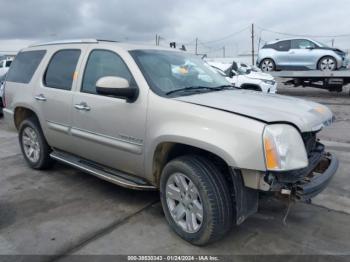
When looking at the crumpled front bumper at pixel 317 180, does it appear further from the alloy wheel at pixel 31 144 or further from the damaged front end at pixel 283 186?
the alloy wheel at pixel 31 144

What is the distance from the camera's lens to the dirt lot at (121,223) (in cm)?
317

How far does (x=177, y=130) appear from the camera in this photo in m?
3.13

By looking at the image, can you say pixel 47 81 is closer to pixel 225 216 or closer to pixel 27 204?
pixel 27 204

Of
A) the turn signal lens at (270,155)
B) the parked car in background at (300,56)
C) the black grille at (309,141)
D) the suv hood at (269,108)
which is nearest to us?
the turn signal lens at (270,155)

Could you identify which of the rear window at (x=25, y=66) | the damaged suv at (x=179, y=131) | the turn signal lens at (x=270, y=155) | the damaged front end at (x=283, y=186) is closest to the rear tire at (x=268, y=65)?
the damaged suv at (x=179, y=131)

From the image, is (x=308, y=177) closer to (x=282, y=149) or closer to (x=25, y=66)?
(x=282, y=149)

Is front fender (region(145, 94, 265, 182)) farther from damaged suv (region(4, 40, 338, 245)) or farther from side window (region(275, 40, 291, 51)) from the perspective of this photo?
side window (region(275, 40, 291, 51))

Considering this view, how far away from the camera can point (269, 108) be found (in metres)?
3.09

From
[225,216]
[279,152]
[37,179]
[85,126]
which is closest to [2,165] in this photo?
[37,179]

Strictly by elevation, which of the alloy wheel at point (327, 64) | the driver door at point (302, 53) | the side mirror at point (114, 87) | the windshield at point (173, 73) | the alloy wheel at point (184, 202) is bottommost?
the alloy wheel at point (184, 202)

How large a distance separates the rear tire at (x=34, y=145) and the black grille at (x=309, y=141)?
A: 3.44m

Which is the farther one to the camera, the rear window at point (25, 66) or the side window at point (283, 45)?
the side window at point (283, 45)

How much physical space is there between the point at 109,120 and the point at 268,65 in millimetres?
14031

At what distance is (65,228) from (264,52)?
14711mm
